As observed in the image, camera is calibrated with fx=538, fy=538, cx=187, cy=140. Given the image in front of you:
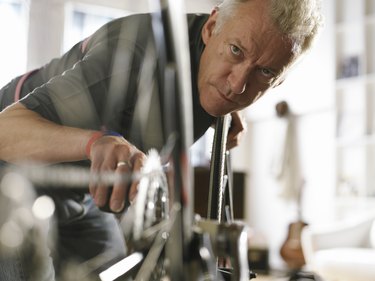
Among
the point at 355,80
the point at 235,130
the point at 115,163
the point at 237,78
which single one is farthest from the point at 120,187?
the point at 355,80

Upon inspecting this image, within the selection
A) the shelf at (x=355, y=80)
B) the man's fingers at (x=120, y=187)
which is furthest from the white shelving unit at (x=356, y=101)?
the man's fingers at (x=120, y=187)

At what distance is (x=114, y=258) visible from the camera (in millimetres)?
219

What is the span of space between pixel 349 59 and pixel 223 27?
2568mm

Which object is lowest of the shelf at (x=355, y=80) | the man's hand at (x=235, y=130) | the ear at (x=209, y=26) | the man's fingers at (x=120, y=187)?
the man's fingers at (x=120, y=187)

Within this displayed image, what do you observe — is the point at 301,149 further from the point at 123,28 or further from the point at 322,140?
the point at 123,28

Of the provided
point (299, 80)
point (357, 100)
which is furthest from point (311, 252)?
point (299, 80)

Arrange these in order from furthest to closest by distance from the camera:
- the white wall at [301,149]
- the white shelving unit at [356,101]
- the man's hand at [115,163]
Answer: the white wall at [301,149] → the white shelving unit at [356,101] → the man's hand at [115,163]

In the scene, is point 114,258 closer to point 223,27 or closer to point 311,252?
point 223,27

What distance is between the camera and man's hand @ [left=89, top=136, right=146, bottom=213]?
0.65 feet

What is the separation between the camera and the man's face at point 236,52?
0.92 feet

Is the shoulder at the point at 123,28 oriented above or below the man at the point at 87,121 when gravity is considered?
above

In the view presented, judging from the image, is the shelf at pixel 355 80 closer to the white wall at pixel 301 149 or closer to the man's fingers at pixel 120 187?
the white wall at pixel 301 149

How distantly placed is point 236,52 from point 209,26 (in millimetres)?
20

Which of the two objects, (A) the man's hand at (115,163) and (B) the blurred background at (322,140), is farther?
(B) the blurred background at (322,140)
